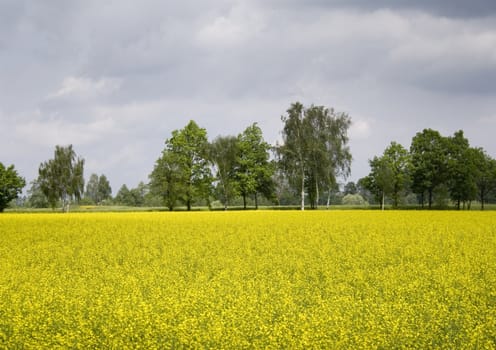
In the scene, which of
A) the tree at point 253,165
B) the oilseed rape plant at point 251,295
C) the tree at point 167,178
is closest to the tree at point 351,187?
the tree at point 253,165

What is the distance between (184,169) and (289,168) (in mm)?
13894

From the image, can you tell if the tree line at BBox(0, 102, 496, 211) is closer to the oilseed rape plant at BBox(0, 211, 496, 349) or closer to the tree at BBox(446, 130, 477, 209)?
the tree at BBox(446, 130, 477, 209)

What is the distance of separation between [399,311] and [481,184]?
2990 inches

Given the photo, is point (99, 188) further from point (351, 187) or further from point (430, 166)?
point (430, 166)

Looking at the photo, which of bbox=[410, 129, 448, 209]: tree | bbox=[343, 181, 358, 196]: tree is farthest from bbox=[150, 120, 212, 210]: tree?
bbox=[343, 181, 358, 196]: tree

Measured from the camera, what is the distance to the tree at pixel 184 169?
5734 centimetres

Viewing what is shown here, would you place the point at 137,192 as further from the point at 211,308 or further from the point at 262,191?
the point at 211,308

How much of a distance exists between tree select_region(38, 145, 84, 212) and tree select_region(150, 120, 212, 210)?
18652 mm

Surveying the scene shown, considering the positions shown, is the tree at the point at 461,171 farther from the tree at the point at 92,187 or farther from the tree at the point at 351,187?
the tree at the point at 92,187

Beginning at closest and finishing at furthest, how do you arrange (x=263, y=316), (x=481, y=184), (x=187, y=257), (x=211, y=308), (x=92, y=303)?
(x=263, y=316) → (x=211, y=308) → (x=92, y=303) → (x=187, y=257) → (x=481, y=184)

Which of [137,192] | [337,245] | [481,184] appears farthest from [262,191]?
[137,192]

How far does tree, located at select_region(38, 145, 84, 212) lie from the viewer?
→ 2721 inches

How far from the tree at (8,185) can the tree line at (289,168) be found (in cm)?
13

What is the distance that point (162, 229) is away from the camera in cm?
2456
